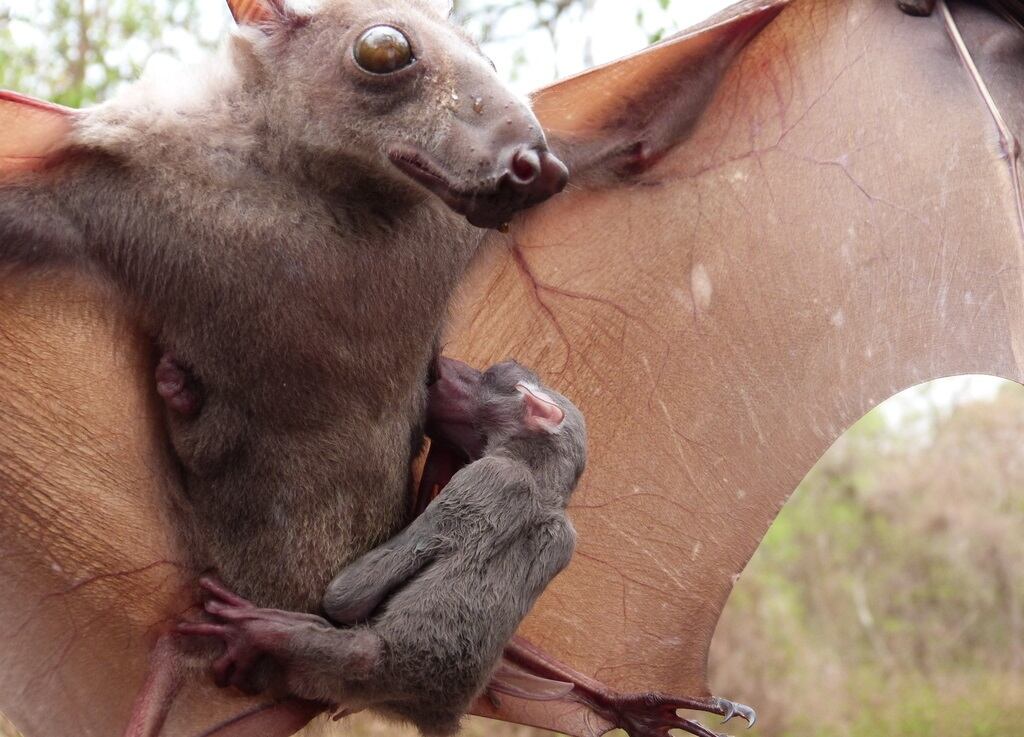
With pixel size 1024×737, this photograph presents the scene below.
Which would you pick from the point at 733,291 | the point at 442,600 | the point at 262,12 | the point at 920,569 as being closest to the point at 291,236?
A: the point at 262,12

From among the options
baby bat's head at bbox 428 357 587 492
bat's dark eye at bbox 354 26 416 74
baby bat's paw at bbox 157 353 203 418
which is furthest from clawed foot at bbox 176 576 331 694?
bat's dark eye at bbox 354 26 416 74

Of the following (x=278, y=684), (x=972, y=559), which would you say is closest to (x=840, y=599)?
(x=972, y=559)

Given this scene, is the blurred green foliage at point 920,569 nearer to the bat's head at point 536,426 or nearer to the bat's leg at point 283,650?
the bat's head at point 536,426

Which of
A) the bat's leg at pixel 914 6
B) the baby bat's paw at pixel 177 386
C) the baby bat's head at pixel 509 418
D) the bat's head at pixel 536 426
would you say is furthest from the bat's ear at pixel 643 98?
the baby bat's paw at pixel 177 386

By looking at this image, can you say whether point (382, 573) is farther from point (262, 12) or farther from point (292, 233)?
point (262, 12)

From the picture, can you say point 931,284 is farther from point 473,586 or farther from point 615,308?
point 473,586

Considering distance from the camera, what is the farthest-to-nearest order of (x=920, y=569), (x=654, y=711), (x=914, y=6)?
(x=920, y=569), (x=914, y=6), (x=654, y=711)

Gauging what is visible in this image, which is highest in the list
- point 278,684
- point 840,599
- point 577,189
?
point 577,189
